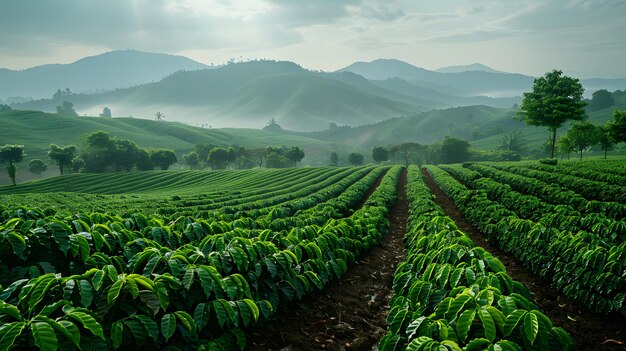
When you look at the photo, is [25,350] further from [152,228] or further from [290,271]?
[290,271]

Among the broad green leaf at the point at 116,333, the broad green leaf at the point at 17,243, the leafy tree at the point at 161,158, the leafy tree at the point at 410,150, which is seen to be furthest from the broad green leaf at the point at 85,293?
the leafy tree at the point at 410,150

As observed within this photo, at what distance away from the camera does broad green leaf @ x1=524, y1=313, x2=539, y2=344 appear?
3.17 m

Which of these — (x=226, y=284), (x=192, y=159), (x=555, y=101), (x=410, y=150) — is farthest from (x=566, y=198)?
(x=192, y=159)

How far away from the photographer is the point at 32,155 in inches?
5335

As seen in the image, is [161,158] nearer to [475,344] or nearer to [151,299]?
[151,299]

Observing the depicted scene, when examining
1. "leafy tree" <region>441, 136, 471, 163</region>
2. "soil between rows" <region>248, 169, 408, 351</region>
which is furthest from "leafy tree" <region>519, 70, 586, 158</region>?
"leafy tree" <region>441, 136, 471, 163</region>

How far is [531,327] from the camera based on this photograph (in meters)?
3.23

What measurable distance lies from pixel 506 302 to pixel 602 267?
15.3 feet

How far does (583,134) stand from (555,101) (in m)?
26.0

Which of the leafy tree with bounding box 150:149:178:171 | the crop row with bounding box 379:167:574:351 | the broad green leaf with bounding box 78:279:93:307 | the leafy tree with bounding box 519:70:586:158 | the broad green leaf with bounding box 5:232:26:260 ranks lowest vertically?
the leafy tree with bounding box 150:149:178:171

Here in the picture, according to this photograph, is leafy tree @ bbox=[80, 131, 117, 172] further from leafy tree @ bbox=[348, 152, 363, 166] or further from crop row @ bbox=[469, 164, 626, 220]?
crop row @ bbox=[469, 164, 626, 220]

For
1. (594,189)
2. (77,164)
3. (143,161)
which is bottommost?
(77,164)

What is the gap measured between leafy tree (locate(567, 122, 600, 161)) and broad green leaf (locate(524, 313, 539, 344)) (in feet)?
234

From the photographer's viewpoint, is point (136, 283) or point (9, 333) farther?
point (136, 283)
